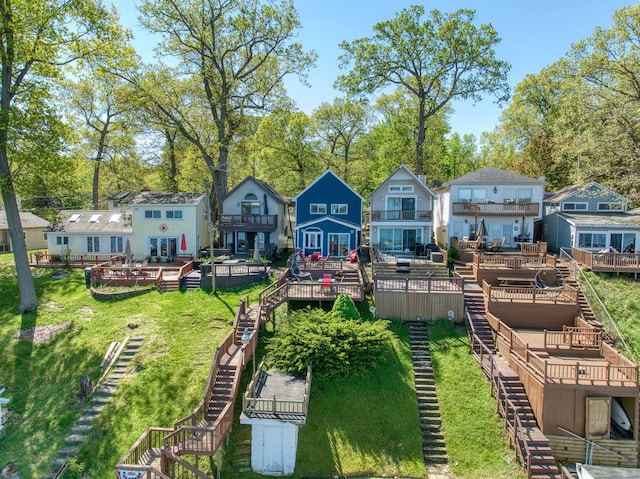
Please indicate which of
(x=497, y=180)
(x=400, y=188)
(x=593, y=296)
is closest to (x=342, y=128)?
(x=400, y=188)

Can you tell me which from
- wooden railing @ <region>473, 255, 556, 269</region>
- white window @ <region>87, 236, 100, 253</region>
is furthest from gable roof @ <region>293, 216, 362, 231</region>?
white window @ <region>87, 236, 100, 253</region>

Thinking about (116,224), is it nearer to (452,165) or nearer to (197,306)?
(197,306)

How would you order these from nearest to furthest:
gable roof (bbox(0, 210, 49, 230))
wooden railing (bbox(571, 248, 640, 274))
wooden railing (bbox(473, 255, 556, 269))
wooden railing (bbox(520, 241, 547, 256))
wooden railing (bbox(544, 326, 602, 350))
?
wooden railing (bbox(544, 326, 602, 350)) < wooden railing (bbox(571, 248, 640, 274)) < wooden railing (bbox(473, 255, 556, 269)) < wooden railing (bbox(520, 241, 547, 256)) < gable roof (bbox(0, 210, 49, 230))

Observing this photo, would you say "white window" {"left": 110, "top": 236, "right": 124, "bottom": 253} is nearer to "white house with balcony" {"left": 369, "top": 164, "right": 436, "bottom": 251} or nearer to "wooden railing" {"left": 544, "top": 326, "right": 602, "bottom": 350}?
"white house with balcony" {"left": 369, "top": 164, "right": 436, "bottom": 251}

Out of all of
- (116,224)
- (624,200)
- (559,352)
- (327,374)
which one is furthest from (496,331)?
(116,224)

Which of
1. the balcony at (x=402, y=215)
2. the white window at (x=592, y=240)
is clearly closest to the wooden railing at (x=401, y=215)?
the balcony at (x=402, y=215)

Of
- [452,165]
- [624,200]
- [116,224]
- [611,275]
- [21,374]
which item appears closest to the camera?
[21,374]
